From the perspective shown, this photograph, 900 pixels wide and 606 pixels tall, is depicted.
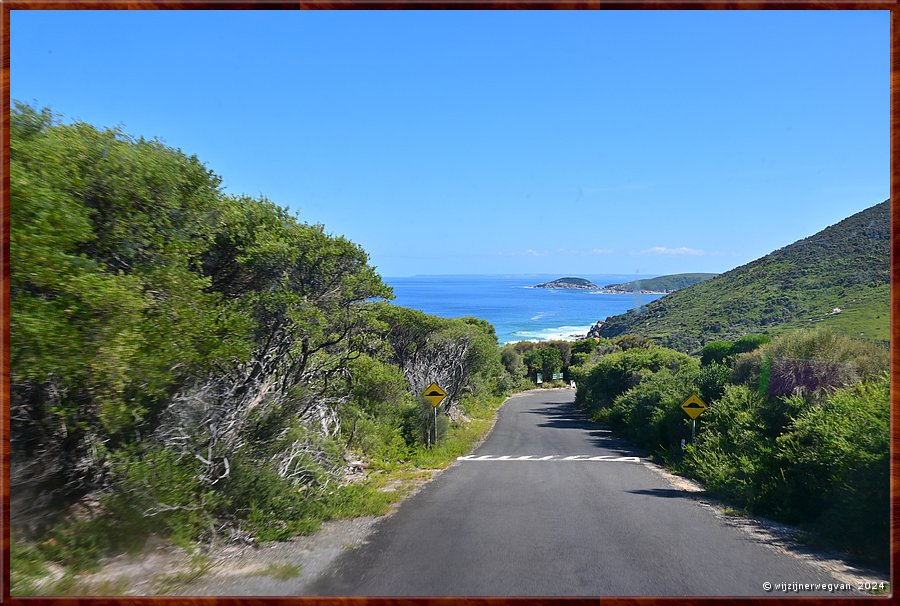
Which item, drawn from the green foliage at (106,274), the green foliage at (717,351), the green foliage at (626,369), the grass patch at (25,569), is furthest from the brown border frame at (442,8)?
the green foliage at (626,369)

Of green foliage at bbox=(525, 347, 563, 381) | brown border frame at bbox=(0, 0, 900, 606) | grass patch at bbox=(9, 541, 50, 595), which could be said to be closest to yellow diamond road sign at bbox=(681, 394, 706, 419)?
brown border frame at bbox=(0, 0, 900, 606)

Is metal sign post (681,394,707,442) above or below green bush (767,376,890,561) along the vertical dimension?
above

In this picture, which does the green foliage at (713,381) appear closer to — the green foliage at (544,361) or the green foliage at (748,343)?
the green foliage at (748,343)

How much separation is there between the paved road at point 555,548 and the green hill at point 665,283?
2100cm

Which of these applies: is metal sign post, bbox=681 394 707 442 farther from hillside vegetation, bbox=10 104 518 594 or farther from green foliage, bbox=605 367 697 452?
hillside vegetation, bbox=10 104 518 594

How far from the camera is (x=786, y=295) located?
26.7m

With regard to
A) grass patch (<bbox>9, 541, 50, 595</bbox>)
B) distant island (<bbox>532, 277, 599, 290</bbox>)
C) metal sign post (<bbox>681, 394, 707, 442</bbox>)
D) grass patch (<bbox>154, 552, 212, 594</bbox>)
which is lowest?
grass patch (<bbox>154, 552, 212, 594</bbox>)

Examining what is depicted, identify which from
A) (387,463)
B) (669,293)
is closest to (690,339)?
(669,293)

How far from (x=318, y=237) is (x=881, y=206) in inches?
283

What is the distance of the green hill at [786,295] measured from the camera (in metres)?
18.7

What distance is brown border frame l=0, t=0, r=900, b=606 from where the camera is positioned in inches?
158

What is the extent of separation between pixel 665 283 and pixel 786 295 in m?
7.54

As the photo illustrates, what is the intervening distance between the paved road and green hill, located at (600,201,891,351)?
23.9ft

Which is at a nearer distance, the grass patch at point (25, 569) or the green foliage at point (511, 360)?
the grass patch at point (25, 569)
